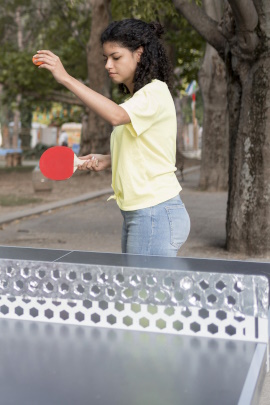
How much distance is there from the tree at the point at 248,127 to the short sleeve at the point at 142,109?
17.8 ft

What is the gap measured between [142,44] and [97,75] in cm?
2225

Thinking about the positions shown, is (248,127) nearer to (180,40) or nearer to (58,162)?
(58,162)

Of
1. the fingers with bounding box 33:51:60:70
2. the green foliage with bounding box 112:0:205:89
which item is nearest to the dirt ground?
the green foliage with bounding box 112:0:205:89

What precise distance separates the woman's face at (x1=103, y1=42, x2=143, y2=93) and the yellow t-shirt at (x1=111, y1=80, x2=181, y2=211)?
118mm

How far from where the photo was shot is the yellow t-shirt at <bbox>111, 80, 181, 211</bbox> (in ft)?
10.9

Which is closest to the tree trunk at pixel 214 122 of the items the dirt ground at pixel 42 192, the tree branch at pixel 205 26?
the dirt ground at pixel 42 192

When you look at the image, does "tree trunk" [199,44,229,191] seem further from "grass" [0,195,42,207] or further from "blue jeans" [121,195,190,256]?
"blue jeans" [121,195,190,256]

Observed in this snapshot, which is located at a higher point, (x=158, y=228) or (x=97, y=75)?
(x=97, y=75)

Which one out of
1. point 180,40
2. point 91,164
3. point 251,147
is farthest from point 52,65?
point 180,40

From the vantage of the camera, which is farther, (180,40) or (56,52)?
(56,52)

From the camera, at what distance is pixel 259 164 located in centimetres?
889

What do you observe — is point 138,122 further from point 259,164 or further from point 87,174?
point 87,174

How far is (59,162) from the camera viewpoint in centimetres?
347

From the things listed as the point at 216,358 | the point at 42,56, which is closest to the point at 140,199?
the point at 42,56
